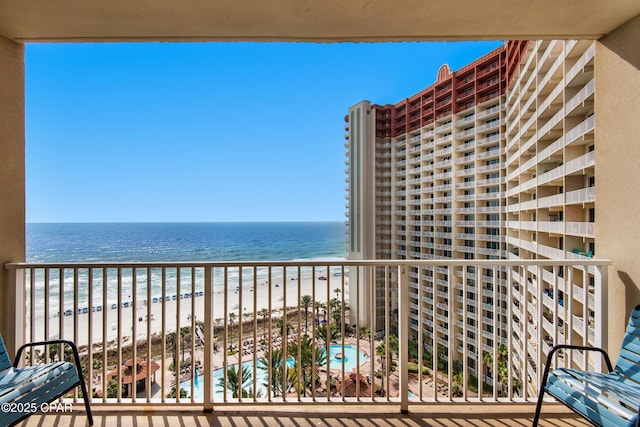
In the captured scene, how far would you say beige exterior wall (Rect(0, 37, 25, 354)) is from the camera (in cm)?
209

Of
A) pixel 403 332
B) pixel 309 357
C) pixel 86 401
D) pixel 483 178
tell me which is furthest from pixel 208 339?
pixel 483 178

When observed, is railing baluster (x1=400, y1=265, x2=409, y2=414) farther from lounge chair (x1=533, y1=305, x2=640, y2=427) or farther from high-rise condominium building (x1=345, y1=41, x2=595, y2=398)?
high-rise condominium building (x1=345, y1=41, x2=595, y2=398)

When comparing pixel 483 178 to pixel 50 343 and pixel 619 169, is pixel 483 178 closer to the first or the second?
pixel 619 169

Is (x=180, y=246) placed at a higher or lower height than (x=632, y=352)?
lower

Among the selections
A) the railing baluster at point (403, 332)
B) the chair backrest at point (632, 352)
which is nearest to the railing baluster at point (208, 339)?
the railing baluster at point (403, 332)

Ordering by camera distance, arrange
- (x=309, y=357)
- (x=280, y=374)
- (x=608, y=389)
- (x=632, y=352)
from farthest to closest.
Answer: (x=309, y=357)
(x=280, y=374)
(x=632, y=352)
(x=608, y=389)

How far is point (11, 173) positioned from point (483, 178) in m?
27.2

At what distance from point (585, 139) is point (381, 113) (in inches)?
801

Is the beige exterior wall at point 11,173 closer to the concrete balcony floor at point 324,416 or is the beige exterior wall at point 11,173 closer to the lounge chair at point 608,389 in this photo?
the concrete balcony floor at point 324,416

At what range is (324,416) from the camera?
1937mm

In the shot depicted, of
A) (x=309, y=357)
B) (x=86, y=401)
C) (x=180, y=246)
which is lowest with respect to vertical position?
(x=309, y=357)

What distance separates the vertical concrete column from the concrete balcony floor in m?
0.75

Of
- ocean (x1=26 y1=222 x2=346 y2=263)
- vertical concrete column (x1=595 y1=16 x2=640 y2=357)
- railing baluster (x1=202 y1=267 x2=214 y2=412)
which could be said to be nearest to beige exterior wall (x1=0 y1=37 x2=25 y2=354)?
railing baluster (x1=202 y1=267 x2=214 y2=412)

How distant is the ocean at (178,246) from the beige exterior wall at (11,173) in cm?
2580
